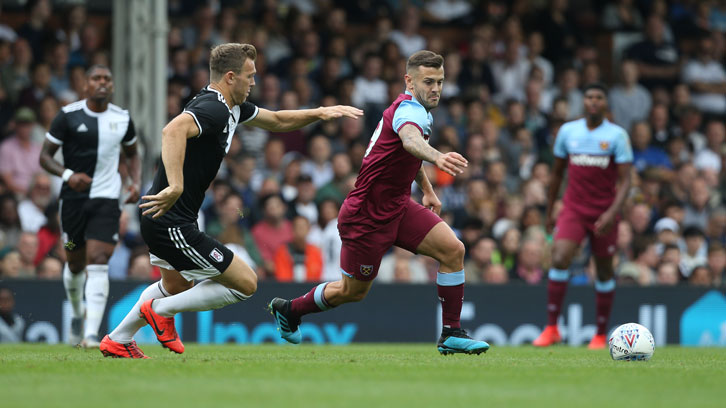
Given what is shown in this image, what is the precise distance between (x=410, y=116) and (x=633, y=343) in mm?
2674

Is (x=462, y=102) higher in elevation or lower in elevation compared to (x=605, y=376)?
higher

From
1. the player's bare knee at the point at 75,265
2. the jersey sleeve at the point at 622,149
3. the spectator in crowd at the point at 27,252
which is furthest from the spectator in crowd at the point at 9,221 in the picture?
the jersey sleeve at the point at 622,149

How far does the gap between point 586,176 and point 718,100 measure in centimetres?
931

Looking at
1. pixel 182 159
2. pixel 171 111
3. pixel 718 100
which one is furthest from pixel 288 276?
pixel 718 100

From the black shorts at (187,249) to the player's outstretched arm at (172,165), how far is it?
0.26m

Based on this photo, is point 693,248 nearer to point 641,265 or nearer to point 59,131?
point 641,265

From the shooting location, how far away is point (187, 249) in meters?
7.67

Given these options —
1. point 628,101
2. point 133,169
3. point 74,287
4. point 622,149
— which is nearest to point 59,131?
point 133,169

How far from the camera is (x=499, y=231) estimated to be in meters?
15.8

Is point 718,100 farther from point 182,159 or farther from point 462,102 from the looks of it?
point 182,159

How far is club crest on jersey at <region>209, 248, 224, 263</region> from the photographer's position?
A: 7711 mm

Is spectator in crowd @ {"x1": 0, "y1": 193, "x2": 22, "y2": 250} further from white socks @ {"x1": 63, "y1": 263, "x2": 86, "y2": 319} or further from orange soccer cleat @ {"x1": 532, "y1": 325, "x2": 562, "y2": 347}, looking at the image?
orange soccer cleat @ {"x1": 532, "y1": 325, "x2": 562, "y2": 347}

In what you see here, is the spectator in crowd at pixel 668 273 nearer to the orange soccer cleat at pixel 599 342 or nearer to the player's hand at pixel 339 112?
the orange soccer cleat at pixel 599 342

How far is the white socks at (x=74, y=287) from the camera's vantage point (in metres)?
10.7
